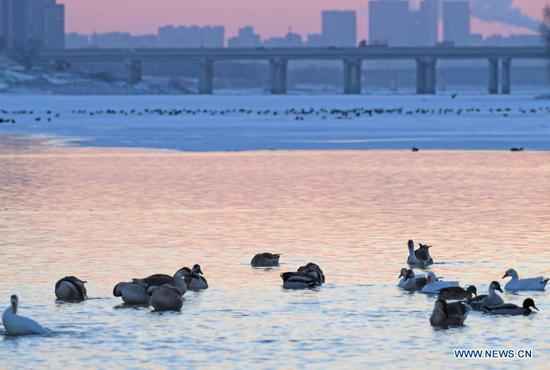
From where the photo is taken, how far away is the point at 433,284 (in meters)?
18.7

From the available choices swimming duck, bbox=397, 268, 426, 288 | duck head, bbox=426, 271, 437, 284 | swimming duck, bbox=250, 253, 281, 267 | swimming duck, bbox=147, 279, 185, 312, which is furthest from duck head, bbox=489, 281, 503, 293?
swimming duck, bbox=250, 253, 281, 267

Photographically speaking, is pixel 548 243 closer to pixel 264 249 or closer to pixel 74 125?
pixel 264 249

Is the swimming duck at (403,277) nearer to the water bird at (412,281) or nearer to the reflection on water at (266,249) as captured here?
the water bird at (412,281)

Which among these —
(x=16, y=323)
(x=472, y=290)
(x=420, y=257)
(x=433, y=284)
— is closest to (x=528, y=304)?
(x=472, y=290)

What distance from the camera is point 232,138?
62.7 m

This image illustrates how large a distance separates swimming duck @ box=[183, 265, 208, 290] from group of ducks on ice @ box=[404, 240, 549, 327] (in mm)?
2622

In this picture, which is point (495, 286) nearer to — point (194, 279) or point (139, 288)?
point (194, 279)

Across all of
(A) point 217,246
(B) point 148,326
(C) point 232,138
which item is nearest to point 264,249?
(A) point 217,246

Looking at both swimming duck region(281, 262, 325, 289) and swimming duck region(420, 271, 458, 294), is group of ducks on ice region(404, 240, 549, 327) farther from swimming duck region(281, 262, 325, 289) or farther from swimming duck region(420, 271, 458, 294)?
swimming duck region(281, 262, 325, 289)

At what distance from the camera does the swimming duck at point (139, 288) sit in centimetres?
1778

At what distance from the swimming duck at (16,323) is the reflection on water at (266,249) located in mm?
162

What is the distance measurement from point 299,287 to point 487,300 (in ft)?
9.75

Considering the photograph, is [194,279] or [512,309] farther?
[194,279]

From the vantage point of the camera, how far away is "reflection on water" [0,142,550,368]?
50.3ft
